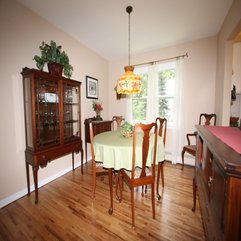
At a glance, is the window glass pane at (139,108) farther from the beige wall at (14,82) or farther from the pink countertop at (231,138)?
the pink countertop at (231,138)

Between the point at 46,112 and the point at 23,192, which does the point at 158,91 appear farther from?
the point at 23,192

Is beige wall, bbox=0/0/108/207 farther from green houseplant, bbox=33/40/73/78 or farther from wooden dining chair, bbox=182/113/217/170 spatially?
wooden dining chair, bbox=182/113/217/170

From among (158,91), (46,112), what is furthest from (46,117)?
(158,91)

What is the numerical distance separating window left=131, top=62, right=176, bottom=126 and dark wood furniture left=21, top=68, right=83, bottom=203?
6.19 feet

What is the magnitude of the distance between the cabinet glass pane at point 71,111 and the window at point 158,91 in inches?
72.0

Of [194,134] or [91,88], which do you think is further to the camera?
[91,88]

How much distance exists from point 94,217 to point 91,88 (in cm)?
277

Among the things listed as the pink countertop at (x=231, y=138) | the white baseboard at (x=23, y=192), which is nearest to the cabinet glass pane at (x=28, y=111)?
the white baseboard at (x=23, y=192)

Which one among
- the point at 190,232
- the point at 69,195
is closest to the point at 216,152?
the point at 190,232

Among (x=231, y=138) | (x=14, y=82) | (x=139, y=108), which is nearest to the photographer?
(x=231, y=138)

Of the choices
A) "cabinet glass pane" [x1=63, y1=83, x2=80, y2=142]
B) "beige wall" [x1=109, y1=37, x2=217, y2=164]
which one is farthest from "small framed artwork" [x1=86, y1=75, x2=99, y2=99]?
"beige wall" [x1=109, y1=37, x2=217, y2=164]

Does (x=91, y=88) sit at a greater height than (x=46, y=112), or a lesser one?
greater

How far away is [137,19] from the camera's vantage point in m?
2.45

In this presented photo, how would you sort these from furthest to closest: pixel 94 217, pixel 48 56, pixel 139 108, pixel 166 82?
pixel 139 108
pixel 166 82
pixel 48 56
pixel 94 217
